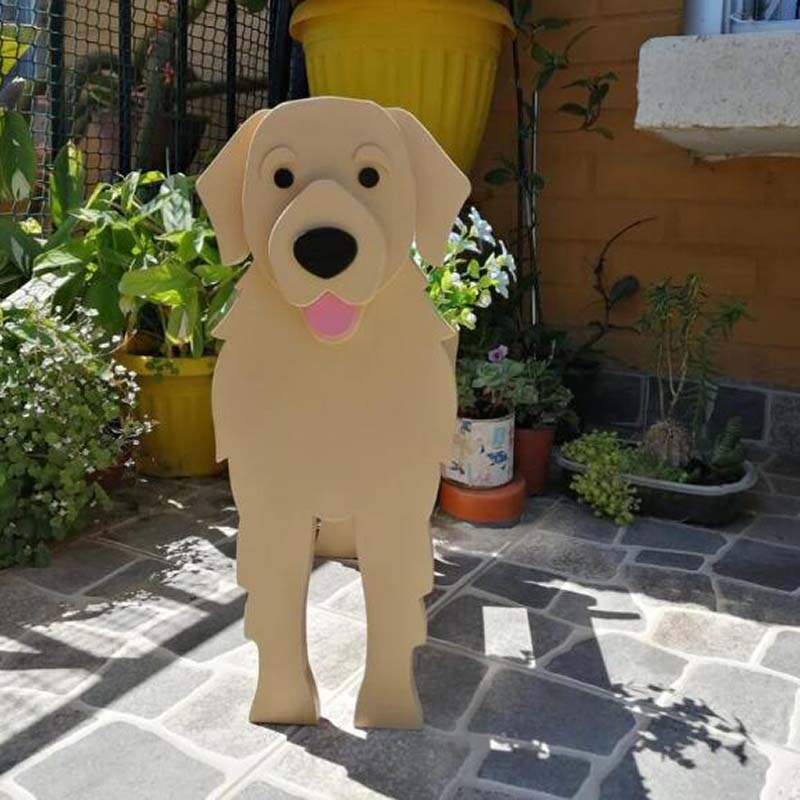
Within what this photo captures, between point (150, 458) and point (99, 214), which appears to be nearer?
point (99, 214)

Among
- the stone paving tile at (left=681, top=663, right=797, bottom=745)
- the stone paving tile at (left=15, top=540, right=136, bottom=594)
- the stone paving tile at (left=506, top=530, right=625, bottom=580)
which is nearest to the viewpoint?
the stone paving tile at (left=681, top=663, right=797, bottom=745)

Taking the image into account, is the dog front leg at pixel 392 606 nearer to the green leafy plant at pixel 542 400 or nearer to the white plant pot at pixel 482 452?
the white plant pot at pixel 482 452

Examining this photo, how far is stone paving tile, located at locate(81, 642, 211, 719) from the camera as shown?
2080 mm

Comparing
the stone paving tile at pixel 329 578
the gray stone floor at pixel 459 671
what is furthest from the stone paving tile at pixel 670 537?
the stone paving tile at pixel 329 578

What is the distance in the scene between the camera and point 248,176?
1770mm

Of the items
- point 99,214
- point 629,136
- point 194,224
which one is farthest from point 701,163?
point 99,214

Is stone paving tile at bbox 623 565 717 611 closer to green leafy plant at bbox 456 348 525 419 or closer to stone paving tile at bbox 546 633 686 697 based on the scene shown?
stone paving tile at bbox 546 633 686 697

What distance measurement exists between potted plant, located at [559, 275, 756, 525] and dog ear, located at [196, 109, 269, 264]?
1828 mm

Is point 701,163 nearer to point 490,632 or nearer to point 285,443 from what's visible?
point 490,632

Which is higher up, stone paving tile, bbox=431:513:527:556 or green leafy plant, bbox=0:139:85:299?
green leafy plant, bbox=0:139:85:299

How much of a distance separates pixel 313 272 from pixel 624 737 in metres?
1.14

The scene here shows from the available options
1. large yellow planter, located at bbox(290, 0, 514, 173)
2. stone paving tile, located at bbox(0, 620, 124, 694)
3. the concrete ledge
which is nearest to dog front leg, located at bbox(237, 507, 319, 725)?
stone paving tile, located at bbox(0, 620, 124, 694)

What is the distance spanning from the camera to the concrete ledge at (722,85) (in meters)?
2.63

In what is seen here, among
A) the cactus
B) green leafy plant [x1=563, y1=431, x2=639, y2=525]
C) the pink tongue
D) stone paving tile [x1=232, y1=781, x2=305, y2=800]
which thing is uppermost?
the pink tongue
